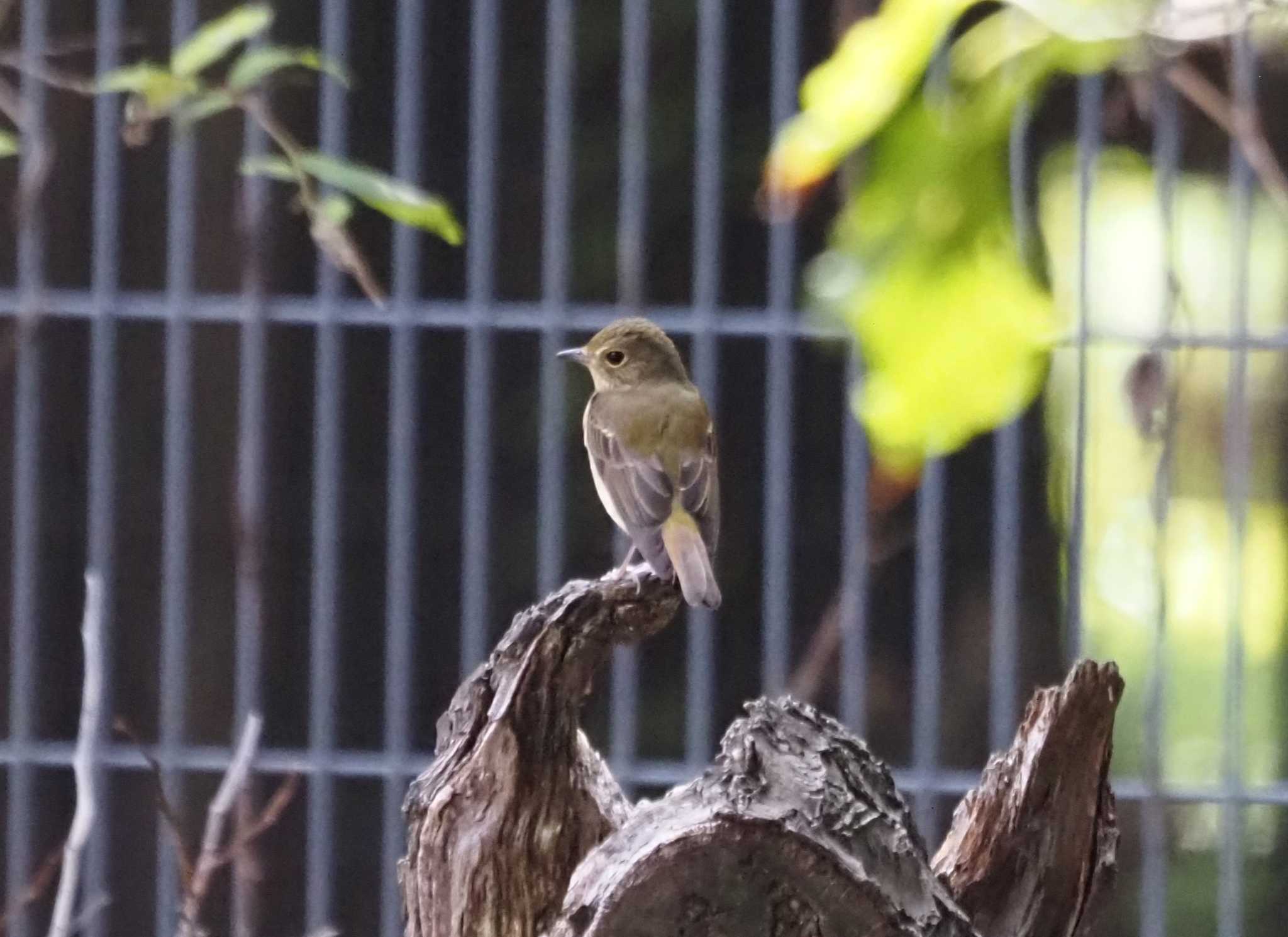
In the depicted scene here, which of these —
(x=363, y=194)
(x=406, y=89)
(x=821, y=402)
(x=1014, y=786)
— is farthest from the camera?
(x=821, y=402)

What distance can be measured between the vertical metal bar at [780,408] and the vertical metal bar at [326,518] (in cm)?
81

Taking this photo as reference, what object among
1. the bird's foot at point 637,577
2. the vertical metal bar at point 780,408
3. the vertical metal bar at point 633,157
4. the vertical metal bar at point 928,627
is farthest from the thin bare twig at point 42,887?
the vertical metal bar at point 928,627

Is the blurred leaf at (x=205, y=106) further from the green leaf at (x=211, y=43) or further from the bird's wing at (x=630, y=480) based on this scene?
the bird's wing at (x=630, y=480)

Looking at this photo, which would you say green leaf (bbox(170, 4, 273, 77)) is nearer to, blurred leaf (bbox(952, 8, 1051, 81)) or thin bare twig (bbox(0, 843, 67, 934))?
blurred leaf (bbox(952, 8, 1051, 81))

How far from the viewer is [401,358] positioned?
3.64 m

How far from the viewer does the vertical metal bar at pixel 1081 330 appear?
130 inches

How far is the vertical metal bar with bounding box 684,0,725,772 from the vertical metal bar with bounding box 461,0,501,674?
0.39 meters

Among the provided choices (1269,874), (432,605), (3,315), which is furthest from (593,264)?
(1269,874)

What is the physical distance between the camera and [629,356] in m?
3.16

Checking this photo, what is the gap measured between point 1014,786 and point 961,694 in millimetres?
2445

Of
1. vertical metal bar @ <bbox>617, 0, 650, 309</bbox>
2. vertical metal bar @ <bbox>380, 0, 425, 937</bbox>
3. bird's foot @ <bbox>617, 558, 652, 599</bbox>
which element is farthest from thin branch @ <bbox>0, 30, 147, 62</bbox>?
bird's foot @ <bbox>617, 558, 652, 599</bbox>

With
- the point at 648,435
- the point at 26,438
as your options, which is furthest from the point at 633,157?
the point at 26,438

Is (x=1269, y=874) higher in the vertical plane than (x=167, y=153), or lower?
lower

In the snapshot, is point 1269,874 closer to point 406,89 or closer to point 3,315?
point 406,89
